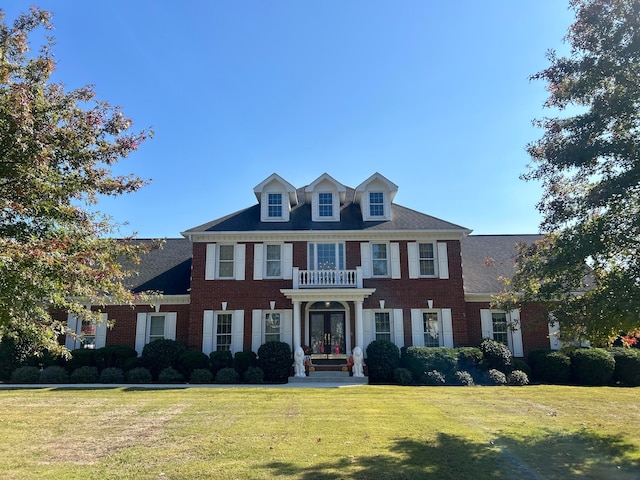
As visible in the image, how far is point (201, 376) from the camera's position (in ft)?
58.9

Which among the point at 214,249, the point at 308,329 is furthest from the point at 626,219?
the point at 214,249

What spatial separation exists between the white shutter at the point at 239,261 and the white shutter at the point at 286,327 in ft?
8.45

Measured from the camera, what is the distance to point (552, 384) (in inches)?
709

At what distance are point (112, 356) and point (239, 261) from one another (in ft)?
21.7

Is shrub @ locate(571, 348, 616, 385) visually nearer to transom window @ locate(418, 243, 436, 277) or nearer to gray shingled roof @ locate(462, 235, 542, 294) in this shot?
gray shingled roof @ locate(462, 235, 542, 294)

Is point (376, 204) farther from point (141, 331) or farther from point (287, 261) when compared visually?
point (141, 331)

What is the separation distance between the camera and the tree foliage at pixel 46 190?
5.81 m

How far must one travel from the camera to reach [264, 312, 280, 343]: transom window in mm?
20453

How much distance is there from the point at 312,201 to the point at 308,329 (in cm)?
601

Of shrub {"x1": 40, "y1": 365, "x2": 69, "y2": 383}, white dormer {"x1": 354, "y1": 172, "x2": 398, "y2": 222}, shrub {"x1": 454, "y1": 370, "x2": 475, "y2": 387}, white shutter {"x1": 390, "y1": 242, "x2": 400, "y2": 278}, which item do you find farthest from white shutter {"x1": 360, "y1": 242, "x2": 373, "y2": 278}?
shrub {"x1": 40, "y1": 365, "x2": 69, "y2": 383}

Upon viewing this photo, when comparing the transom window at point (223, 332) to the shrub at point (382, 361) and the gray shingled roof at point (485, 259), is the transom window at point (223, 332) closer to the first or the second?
the shrub at point (382, 361)

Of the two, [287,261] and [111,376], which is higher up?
[287,261]

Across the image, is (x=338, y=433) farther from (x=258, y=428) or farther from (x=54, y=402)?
(x=54, y=402)

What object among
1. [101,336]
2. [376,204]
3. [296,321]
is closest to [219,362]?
[296,321]
